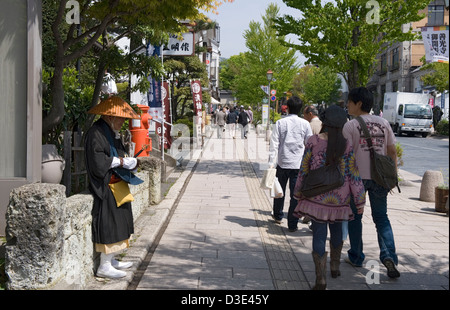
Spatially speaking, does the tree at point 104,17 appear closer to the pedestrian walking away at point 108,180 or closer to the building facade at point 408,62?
the pedestrian walking away at point 108,180

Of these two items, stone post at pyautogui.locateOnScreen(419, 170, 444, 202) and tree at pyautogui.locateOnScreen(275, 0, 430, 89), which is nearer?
stone post at pyautogui.locateOnScreen(419, 170, 444, 202)

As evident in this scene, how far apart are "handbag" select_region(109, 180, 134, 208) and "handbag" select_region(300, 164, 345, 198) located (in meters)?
1.69

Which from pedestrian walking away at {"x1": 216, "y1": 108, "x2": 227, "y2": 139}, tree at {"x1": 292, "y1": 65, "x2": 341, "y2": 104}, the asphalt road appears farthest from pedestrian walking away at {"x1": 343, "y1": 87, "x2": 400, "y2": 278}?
tree at {"x1": 292, "y1": 65, "x2": 341, "y2": 104}

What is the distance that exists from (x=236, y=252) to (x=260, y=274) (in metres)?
0.85

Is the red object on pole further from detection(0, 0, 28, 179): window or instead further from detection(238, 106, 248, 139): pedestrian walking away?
detection(238, 106, 248, 139): pedestrian walking away

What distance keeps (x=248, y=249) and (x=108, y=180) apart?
2158 mm

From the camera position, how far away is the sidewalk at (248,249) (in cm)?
468

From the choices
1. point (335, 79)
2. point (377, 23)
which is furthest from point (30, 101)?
point (335, 79)

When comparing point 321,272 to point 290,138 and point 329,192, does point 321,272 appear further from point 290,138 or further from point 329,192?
point 290,138

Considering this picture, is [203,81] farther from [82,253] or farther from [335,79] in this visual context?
[335,79]

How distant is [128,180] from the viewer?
15.1 ft

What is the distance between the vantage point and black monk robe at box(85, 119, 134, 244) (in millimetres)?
4367

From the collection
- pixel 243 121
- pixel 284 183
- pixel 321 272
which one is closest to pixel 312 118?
pixel 284 183

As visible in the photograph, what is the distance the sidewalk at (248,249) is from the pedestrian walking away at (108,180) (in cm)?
33
